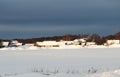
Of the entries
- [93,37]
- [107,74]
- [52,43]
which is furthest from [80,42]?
[107,74]

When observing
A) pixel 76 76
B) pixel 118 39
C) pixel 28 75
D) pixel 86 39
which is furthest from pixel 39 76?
pixel 86 39

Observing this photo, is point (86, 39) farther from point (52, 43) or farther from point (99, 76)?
point (99, 76)

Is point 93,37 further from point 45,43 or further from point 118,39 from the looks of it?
point 45,43

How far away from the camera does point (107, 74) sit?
10703mm

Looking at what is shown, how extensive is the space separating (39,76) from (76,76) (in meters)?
1.19

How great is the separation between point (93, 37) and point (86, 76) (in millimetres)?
96725

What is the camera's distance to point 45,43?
116 metres

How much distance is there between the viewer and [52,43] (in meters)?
115

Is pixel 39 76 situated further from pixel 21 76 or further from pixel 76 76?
pixel 76 76

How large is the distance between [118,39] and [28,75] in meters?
93.3

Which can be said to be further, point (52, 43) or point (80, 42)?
point (52, 43)

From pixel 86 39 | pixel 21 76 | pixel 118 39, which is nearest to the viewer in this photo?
pixel 21 76

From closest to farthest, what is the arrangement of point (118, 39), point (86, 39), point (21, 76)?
1. point (21, 76)
2. point (118, 39)
3. point (86, 39)

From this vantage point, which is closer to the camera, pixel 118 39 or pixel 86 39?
pixel 118 39
